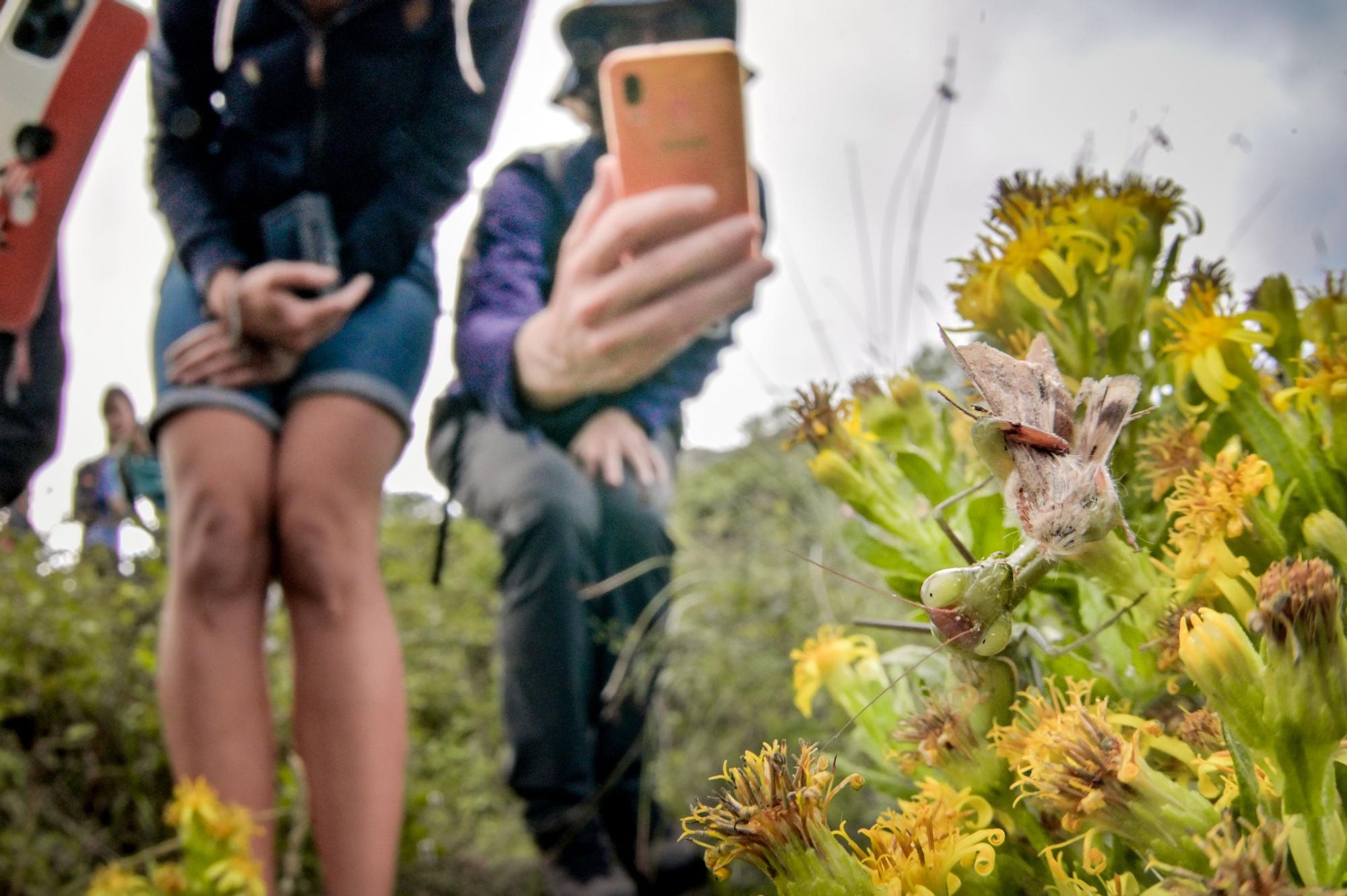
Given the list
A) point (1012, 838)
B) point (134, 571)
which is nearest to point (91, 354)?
point (134, 571)

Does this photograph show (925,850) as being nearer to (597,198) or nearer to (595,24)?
(597,198)

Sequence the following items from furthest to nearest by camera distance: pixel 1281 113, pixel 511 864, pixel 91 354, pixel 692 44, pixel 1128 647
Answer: pixel 91 354
pixel 511 864
pixel 692 44
pixel 1281 113
pixel 1128 647

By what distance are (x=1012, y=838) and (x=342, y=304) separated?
1.13 meters

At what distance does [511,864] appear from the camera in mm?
1271

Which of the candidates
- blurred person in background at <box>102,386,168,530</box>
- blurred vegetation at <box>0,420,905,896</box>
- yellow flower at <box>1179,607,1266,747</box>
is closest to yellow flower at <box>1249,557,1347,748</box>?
yellow flower at <box>1179,607,1266,747</box>

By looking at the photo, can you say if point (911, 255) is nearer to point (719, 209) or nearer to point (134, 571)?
point (719, 209)

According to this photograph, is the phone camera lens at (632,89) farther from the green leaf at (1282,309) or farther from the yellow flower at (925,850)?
the yellow flower at (925,850)

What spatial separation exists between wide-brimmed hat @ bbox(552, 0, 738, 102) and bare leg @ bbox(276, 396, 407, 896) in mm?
569

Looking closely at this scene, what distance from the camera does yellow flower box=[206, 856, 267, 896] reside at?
801mm

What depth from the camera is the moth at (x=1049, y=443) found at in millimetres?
238

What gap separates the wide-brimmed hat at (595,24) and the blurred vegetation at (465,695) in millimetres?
532

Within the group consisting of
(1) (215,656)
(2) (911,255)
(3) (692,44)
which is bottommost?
(1) (215,656)

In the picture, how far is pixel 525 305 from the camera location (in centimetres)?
123

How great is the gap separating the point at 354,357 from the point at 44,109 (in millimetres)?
578
